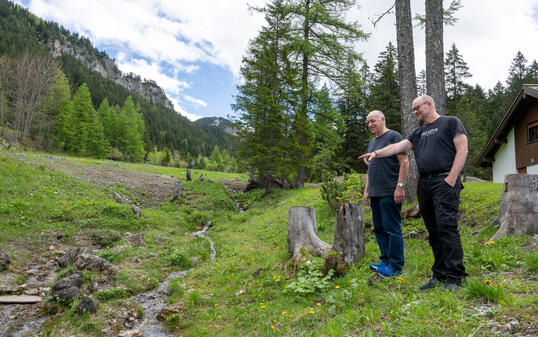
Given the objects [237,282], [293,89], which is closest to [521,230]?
[237,282]

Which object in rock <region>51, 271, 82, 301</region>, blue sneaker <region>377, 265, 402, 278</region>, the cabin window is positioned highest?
the cabin window

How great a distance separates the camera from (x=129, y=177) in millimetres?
22062

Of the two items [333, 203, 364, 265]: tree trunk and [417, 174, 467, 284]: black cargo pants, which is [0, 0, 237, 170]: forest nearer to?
[333, 203, 364, 265]: tree trunk

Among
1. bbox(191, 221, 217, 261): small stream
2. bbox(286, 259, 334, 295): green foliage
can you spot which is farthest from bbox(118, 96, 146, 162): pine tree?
bbox(286, 259, 334, 295): green foliage

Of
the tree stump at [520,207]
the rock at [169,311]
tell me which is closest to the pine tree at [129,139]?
the rock at [169,311]

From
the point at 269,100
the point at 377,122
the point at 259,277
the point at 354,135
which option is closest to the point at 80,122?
the point at 269,100

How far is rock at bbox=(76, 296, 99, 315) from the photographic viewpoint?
4.89 meters

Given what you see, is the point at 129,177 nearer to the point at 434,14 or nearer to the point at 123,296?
the point at 123,296

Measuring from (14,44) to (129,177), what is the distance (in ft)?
321

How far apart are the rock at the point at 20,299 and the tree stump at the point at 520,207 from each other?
29.2 feet

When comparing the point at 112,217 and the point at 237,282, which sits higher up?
the point at 112,217

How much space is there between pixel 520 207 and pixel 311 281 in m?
4.25

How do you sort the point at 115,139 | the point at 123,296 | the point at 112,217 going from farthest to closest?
the point at 115,139, the point at 112,217, the point at 123,296

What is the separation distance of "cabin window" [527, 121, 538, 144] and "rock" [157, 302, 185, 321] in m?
24.6
